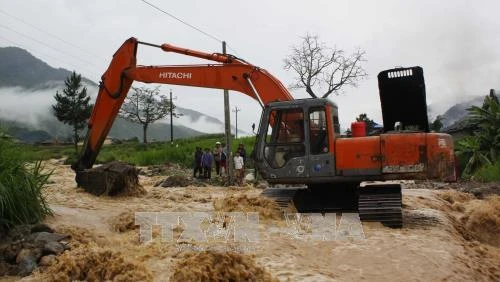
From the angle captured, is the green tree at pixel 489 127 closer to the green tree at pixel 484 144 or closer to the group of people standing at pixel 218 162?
the green tree at pixel 484 144

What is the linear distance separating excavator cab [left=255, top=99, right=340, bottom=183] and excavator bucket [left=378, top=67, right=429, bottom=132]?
45.3 inches

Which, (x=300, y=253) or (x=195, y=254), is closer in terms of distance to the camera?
(x=195, y=254)

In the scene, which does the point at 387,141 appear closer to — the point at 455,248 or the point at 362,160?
the point at 362,160

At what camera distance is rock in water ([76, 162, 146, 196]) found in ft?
41.6

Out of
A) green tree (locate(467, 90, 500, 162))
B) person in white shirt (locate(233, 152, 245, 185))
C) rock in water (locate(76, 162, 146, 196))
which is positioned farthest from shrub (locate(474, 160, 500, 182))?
rock in water (locate(76, 162, 146, 196))

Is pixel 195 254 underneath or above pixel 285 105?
underneath

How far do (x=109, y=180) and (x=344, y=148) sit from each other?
19.9 ft

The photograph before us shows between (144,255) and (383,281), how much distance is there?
2.90 m

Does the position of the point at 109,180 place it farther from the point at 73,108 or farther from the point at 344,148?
the point at 73,108

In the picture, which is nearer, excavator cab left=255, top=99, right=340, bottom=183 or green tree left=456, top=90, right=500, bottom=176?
excavator cab left=255, top=99, right=340, bottom=183

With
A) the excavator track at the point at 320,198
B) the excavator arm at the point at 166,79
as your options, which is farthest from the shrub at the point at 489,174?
the excavator arm at the point at 166,79

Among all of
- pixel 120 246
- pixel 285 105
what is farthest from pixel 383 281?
pixel 285 105

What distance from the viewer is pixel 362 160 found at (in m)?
9.32

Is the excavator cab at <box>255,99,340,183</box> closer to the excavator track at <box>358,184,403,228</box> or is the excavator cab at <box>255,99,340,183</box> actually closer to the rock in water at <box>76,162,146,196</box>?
the excavator track at <box>358,184,403,228</box>
